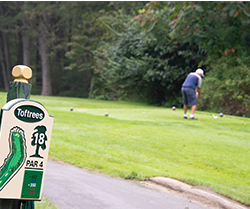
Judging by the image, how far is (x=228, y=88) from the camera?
19.2 m

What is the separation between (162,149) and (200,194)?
3.11 m

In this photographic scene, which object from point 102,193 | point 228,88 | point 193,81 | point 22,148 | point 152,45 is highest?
point 152,45

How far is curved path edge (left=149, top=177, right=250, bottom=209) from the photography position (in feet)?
18.8

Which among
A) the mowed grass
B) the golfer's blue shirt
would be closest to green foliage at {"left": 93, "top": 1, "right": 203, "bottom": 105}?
the golfer's blue shirt

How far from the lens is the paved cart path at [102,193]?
17.1 feet

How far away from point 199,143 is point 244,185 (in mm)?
2947

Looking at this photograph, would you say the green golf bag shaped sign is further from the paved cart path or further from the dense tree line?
the dense tree line

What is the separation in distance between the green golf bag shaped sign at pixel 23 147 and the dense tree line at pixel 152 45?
14272 millimetres

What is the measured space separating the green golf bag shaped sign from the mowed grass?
4.02m

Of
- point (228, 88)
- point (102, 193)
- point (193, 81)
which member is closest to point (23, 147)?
point (102, 193)

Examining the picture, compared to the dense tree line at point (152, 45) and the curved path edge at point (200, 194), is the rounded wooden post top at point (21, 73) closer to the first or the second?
the curved path edge at point (200, 194)

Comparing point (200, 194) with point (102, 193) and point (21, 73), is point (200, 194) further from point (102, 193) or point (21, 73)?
point (21, 73)

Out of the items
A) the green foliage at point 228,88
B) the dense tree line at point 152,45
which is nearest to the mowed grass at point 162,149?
the green foliage at point 228,88

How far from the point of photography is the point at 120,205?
17.2 ft
